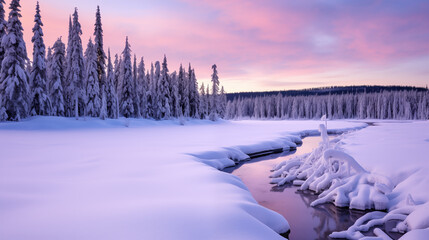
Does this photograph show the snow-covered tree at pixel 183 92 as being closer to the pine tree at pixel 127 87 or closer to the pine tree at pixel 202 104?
the pine tree at pixel 202 104

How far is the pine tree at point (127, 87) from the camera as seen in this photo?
41.3m

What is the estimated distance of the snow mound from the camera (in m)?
7.84

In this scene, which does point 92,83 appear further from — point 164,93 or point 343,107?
point 343,107

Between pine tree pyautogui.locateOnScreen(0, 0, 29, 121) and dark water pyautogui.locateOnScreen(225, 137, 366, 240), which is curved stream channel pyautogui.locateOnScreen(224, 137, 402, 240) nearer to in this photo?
dark water pyautogui.locateOnScreen(225, 137, 366, 240)

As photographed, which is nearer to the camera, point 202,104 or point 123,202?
point 123,202

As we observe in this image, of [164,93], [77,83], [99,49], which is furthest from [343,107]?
[77,83]

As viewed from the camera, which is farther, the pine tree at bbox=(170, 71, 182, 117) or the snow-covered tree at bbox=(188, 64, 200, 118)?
the snow-covered tree at bbox=(188, 64, 200, 118)

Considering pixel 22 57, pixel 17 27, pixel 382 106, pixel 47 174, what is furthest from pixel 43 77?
pixel 382 106

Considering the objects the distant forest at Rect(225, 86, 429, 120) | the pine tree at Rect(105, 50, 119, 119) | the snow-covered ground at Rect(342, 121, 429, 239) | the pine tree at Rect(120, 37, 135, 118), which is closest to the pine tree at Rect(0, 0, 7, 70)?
the pine tree at Rect(105, 50, 119, 119)

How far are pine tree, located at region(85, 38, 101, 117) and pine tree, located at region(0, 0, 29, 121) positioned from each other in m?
8.72

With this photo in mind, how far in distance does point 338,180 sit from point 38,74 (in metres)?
33.1

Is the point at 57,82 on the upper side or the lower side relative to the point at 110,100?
upper

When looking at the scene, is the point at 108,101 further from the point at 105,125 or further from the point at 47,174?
the point at 47,174

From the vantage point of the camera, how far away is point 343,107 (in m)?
107
